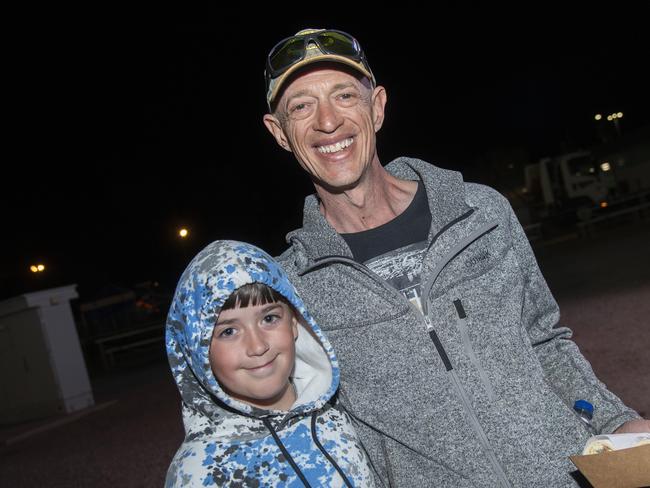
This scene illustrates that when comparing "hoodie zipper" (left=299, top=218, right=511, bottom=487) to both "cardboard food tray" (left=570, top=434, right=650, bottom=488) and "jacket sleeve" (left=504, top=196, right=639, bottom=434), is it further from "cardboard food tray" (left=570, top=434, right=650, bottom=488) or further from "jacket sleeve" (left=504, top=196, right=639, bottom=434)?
"cardboard food tray" (left=570, top=434, right=650, bottom=488)

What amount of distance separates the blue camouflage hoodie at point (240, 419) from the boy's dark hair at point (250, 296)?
10cm

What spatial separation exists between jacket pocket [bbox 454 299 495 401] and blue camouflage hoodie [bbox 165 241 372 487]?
1.56 ft

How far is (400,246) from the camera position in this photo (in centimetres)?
237

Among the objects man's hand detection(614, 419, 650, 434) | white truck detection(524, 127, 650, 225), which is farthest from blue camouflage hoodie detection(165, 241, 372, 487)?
white truck detection(524, 127, 650, 225)

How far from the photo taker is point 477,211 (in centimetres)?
226

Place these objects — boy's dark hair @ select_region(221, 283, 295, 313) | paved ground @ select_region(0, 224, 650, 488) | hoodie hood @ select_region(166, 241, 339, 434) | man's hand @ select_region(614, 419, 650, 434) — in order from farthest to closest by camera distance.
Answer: paved ground @ select_region(0, 224, 650, 488)
boy's dark hair @ select_region(221, 283, 295, 313)
hoodie hood @ select_region(166, 241, 339, 434)
man's hand @ select_region(614, 419, 650, 434)

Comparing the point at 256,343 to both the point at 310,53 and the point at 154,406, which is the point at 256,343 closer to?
the point at 310,53

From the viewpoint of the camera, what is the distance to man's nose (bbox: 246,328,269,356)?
2.23 meters

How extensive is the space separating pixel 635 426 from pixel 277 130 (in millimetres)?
1785

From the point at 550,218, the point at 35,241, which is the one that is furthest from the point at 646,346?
the point at 35,241

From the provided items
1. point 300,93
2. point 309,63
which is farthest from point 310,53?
point 300,93

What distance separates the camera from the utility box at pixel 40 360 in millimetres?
11781

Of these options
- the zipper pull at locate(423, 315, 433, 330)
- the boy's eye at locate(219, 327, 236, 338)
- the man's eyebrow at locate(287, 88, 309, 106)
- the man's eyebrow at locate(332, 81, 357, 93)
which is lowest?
the zipper pull at locate(423, 315, 433, 330)

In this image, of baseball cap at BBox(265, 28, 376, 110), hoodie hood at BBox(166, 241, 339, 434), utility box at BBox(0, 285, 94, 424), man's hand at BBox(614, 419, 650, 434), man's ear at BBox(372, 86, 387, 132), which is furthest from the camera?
utility box at BBox(0, 285, 94, 424)
